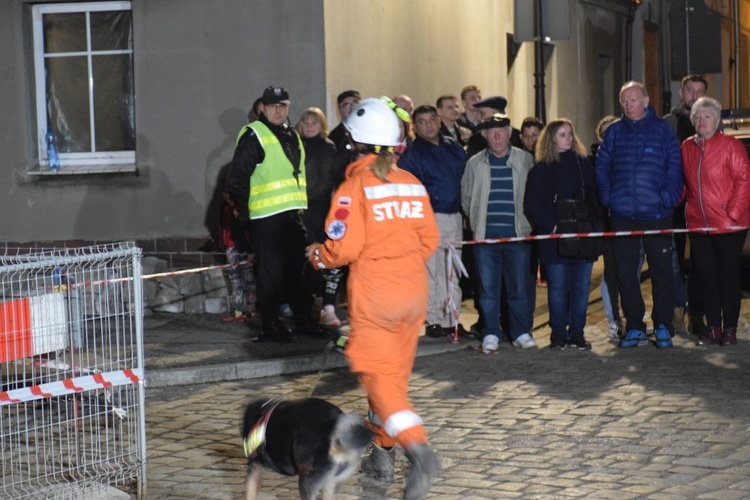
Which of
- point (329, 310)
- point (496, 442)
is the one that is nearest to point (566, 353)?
point (329, 310)

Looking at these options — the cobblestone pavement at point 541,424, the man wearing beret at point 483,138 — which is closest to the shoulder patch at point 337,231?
the cobblestone pavement at point 541,424

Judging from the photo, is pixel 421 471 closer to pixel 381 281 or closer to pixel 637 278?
pixel 381 281

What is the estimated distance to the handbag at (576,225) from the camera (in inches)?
429

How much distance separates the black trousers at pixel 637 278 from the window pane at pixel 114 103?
18.2ft

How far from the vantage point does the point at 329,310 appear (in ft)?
38.6

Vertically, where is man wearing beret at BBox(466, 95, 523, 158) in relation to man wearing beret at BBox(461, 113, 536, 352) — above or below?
above

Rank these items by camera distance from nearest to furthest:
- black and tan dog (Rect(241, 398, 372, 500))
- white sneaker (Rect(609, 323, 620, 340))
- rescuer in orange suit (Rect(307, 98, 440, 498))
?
1. black and tan dog (Rect(241, 398, 372, 500))
2. rescuer in orange suit (Rect(307, 98, 440, 498))
3. white sneaker (Rect(609, 323, 620, 340))

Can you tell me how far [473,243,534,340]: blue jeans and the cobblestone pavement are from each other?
0.24 m

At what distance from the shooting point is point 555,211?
36.0 feet

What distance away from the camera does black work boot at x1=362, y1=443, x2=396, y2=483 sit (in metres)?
6.63

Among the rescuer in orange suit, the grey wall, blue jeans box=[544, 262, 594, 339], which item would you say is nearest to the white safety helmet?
the rescuer in orange suit

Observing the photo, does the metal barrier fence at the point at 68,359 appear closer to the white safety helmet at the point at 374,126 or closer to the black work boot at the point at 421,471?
the white safety helmet at the point at 374,126

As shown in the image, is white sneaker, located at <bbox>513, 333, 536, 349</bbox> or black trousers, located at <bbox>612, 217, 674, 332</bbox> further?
white sneaker, located at <bbox>513, 333, 536, 349</bbox>

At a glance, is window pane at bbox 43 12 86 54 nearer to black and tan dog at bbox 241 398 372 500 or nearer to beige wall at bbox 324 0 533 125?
beige wall at bbox 324 0 533 125
